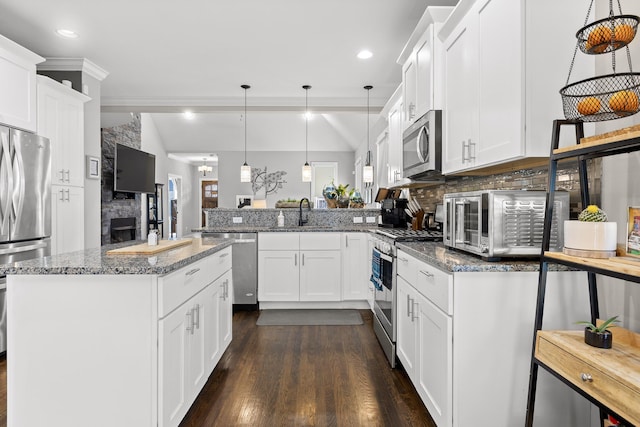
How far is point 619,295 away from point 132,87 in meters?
5.26

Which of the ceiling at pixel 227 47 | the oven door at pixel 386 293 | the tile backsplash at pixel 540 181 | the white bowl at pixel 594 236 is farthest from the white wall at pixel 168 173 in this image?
the white bowl at pixel 594 236

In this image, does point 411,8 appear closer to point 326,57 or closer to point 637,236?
point 326,57

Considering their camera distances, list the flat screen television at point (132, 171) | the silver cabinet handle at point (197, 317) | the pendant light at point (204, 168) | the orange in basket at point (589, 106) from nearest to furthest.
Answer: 1. the orange in basket at point (589, 106)
2. the silver cabinet handle at point (197, 317)
3. the flat screen television at point (132, 171)
4. the pendant light at point (204, 168)

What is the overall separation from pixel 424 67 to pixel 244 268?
8.96 ft

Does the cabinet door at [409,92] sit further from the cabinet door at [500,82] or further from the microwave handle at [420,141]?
the cabinet door at [500,82]

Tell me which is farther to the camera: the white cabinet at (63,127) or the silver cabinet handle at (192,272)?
the white cabinet at (63,127)

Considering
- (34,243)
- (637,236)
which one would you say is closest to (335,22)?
(637,236)

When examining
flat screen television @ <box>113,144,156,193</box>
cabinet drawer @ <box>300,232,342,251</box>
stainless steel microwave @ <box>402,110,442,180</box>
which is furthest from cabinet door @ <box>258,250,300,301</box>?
flat screen television @ <box>113,144,156,193</box>

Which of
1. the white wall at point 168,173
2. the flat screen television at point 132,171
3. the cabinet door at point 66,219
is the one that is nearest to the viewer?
the cabinet door at point 66,219

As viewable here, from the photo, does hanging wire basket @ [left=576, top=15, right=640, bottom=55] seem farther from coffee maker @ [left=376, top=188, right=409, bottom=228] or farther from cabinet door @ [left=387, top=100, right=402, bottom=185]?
coffee maker @ [left=376, top=188, right=409, bottom=228]

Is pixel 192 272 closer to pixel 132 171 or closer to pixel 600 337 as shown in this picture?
pixel 600 337

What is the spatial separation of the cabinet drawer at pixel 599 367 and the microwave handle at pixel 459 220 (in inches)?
27.2

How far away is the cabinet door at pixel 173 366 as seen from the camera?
5.21ft

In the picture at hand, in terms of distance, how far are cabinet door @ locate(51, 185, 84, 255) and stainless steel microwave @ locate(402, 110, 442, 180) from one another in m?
3.24
